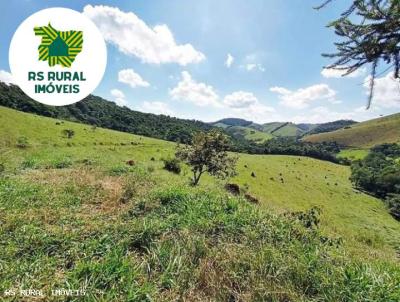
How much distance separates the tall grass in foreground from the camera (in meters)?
4.99

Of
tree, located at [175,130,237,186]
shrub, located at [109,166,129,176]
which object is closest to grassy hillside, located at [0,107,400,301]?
shrub, located at [109,166,129,176]

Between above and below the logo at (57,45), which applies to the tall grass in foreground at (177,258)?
below

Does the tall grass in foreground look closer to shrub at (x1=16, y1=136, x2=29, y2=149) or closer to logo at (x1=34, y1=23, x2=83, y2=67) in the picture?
logo at (x1=34, y1=23, x2=83, y2=67)

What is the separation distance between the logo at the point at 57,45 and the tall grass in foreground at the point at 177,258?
11652 mm

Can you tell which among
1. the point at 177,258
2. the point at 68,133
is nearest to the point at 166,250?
the point at 177,258

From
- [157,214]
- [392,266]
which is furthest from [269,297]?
[157,214]

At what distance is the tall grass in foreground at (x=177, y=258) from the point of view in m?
4.99

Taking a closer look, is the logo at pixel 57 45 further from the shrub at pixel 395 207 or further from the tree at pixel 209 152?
the shrub at pixel 395 207

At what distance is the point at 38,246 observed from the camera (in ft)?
20.1

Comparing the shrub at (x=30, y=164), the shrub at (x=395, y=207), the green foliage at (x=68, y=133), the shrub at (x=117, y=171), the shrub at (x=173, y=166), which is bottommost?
the shrub at (x=395, y=207)

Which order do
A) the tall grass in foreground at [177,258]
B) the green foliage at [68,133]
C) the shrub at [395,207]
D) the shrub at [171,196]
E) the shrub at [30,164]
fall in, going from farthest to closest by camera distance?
the shrub at [395,207] → the green foliage at [68,133] → the shrub at [30,164] → the shrub at [171,196] → the tall grass in foreground at [177,258]

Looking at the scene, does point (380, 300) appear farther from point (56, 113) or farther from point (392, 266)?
point (56, 113)

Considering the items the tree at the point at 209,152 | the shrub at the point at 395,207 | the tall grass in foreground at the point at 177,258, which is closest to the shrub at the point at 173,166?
the tree at the point at 209,152

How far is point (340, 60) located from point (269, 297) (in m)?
4.10
